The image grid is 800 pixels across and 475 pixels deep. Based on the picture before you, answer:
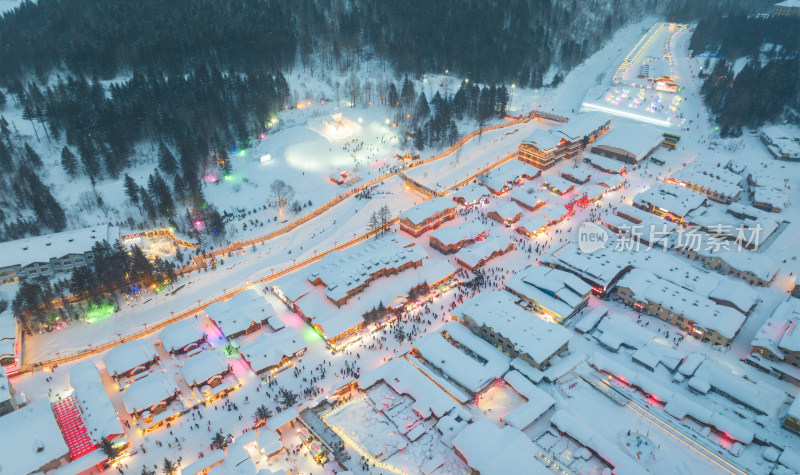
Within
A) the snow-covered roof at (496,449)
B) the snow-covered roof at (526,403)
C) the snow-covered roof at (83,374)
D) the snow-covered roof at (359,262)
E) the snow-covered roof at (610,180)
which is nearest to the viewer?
the snow-covered roof at (496,449)

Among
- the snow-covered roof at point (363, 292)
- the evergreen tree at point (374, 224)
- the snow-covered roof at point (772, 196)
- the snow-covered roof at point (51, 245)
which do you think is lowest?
the snow-covered roof at point (363, 292)

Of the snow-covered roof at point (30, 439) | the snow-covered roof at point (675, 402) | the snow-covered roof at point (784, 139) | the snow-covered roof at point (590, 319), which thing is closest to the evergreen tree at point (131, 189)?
the snow-covered roof at point (30, 439)

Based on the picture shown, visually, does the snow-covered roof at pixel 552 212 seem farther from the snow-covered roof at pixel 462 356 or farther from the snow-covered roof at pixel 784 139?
the snow-covered roof at pixel 784 139

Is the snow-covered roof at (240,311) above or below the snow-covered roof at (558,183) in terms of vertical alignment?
below

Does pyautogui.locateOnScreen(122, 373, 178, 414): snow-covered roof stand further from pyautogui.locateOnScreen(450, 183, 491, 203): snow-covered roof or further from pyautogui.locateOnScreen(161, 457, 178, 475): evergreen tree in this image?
pyautogui.locateOnScreen(450, 183, 491, 203): snow-covered roof

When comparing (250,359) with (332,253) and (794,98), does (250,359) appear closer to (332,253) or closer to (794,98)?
(332,253)

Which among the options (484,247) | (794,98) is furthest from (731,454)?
(794,98)

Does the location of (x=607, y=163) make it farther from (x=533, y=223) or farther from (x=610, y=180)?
(x=533, y=223)
